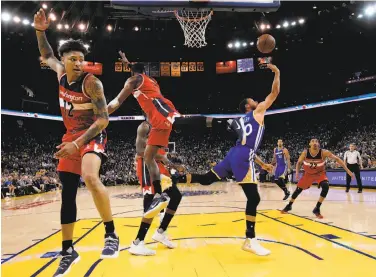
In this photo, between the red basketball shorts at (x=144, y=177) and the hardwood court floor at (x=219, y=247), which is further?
the red basketball shorts at (x=144, y=177)

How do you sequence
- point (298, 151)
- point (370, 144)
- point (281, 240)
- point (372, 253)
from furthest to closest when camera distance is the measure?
point (298, 151) < point (370, 144) < point (281, 240) < point (372, 253)

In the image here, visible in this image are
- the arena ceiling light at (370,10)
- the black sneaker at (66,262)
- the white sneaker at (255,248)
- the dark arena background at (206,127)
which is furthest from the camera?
the arena ceiling light at (370,10)

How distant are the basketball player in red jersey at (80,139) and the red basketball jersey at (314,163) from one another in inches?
239

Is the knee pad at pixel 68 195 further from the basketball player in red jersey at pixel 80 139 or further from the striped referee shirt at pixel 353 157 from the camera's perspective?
the striped referee shirt at pixel 353 157

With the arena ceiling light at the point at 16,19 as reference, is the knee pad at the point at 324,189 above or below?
below

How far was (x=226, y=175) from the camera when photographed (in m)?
5.41

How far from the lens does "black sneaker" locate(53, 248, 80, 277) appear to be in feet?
10.7

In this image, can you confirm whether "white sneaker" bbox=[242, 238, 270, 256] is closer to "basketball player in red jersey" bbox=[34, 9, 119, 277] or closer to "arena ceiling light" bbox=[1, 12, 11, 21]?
"basketball player in red jersey" bbox=[34, 9, 119, 277]

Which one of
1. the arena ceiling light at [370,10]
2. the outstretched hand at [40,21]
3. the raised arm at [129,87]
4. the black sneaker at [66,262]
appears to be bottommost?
the black sneaker at [66,262]

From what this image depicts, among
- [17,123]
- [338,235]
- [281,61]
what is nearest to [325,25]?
[281,61]

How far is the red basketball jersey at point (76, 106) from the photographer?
3506 millimetres

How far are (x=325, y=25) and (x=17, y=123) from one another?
28.5 metres

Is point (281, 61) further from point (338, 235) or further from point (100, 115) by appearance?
point (100, 115)

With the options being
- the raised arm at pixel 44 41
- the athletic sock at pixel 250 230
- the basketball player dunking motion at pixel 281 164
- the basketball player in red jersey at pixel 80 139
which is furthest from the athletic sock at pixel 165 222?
the basketball player dunking motion at pixel 281 164
